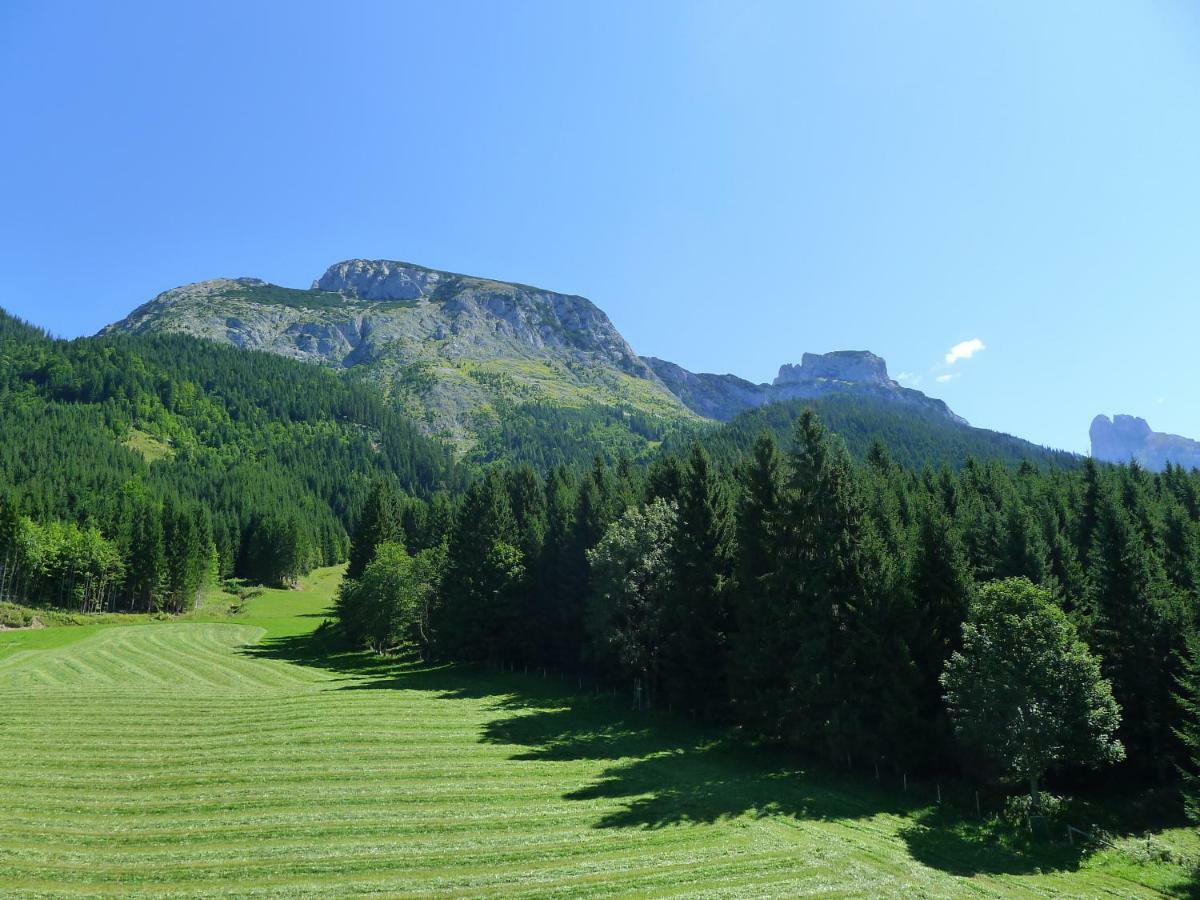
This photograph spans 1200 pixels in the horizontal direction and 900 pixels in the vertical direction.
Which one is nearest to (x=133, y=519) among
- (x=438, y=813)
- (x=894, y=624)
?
(x=438, y=813)

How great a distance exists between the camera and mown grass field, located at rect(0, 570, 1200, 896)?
61.4ft

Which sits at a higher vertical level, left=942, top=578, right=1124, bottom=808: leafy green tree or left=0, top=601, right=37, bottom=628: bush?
left=942, top=578, right=1124, bottom=808: leafy green tree

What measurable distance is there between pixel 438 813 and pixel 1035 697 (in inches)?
960

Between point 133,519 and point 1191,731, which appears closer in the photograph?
point 1191,731

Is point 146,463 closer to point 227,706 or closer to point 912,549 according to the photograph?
point 227,706

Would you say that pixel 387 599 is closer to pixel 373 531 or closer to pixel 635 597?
pixel 373 531

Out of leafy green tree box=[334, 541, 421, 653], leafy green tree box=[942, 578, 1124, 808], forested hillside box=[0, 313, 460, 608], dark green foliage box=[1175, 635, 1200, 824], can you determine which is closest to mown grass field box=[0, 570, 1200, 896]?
dark green foliage box=[1175, 635, 1200, 824]

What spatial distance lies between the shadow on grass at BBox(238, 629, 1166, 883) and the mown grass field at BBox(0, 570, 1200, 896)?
0.53 feet

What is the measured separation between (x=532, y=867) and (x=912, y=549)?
85.4 feet

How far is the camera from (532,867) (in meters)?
19.3

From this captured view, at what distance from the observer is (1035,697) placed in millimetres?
25891

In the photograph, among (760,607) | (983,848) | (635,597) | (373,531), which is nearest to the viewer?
(983,848)

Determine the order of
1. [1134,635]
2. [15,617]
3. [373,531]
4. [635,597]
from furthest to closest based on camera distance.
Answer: [373,531] < [15,617] < [635,597] < [1134,635]

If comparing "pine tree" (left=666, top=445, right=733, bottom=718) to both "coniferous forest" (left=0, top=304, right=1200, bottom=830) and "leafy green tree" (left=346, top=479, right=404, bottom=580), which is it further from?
"leafy green tree" (left=346, top=479, right=404, bottom=580)
